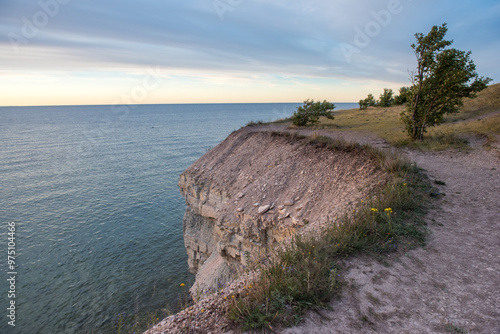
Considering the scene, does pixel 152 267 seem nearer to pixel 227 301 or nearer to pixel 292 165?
pixel 292 165

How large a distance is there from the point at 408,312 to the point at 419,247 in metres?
2.32

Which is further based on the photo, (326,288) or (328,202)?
(328,202)

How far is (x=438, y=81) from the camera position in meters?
18.3

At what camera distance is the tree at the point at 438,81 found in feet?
56.7

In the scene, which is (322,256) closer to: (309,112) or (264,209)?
(264,209)

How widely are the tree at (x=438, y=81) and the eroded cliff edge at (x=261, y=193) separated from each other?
384 inches

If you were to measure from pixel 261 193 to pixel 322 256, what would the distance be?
26.4 ft

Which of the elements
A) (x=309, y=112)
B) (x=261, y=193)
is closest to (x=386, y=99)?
(x=309, y=112)

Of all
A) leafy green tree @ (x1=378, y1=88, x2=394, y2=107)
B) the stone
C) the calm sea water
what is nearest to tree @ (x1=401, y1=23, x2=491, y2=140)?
the stone

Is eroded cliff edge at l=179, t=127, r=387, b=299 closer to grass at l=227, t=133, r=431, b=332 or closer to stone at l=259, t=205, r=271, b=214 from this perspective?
stone at l=259, t=205, r=271, b=214

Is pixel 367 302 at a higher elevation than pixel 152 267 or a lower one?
higher

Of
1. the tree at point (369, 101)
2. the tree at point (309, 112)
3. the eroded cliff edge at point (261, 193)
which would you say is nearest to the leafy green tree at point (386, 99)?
the tree at point (369, 101)

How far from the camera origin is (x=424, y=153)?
15.8 m

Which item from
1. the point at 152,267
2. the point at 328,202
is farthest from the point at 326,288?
the point at 152,267
